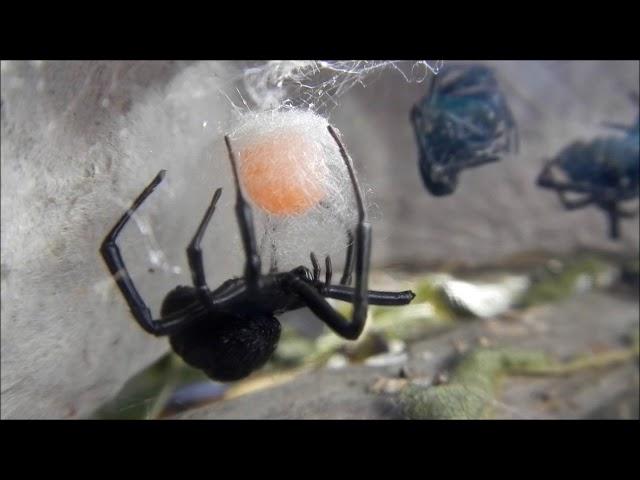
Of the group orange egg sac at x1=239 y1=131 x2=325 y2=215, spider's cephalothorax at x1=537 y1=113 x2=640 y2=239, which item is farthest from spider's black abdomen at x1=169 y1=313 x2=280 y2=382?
spider's cephalothorax at x1=537 y1=113 x2=640 y2=239

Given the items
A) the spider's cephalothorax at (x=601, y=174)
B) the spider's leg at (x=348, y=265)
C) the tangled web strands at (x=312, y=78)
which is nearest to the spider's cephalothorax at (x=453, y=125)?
the tangled web strands at (x=312, y=78)

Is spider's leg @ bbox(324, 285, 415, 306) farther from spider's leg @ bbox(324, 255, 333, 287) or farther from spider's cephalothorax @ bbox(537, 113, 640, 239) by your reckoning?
spider's cephalothorax @ bbox(537, 113, 640, 239)

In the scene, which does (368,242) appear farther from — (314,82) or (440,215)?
(440,215)

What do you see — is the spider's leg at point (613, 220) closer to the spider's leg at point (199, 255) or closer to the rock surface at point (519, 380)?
the rock surface at point (519, 380)

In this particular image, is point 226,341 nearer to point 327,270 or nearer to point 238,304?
point 238,304

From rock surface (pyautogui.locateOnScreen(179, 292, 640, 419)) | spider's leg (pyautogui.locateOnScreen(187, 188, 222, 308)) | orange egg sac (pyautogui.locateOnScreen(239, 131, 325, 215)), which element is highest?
orange egg sac (pyautogui.locateOnScreen(239, 131, 325, 215))
